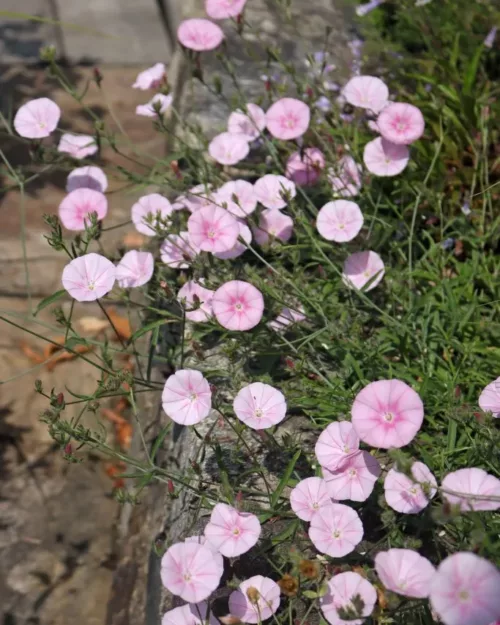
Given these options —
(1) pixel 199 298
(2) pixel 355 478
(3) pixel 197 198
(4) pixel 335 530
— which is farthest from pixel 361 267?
(4) pixel 335 530

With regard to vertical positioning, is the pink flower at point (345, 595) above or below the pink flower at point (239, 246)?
below

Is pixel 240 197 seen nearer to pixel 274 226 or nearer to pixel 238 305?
pixel 274 226

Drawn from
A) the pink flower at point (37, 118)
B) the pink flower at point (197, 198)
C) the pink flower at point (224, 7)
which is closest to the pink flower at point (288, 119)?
the pink flower at point (197, 198)

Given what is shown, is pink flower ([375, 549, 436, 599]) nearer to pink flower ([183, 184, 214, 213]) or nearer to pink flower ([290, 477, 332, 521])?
pink flower ([290, 477, 332, 521])

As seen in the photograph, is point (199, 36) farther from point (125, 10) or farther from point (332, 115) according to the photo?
point (125, 10)

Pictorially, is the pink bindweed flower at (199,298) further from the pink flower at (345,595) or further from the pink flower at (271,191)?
the pink flower at (345,595)
